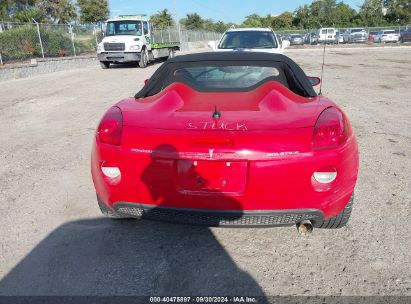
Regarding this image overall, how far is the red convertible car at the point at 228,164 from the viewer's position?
7.31 ft

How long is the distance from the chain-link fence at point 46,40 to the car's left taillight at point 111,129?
16.8 metres

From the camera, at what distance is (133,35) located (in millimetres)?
19094

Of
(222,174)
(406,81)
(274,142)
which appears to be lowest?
(406,81)

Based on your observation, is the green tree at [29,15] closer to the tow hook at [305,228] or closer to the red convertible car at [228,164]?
the red convertible car at [228,164]

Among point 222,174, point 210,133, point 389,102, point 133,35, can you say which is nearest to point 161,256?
point 222,174

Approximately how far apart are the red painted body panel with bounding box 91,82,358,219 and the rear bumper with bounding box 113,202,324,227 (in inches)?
1.4

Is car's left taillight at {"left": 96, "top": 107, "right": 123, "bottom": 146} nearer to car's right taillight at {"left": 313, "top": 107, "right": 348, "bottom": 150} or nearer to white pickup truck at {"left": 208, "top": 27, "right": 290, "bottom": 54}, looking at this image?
car's right taillight at {"left": 313, "top": 107, "right": 348, "bottom": 150}

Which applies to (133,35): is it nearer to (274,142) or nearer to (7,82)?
(7,82)

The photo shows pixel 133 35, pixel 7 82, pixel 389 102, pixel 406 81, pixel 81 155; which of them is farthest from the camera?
pixel 133 35

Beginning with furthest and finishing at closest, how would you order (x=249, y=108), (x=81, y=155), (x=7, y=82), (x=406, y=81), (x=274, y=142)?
(x=7, y=82)
(x=406, y=81)
(x=81, y=155)
(x=249, y=108)
(x=274, y=142)

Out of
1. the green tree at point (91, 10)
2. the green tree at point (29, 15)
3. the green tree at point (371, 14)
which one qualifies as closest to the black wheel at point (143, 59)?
the green tree at point (29, 15)

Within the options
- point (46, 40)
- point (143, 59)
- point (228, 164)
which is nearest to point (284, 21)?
point (143, 59)

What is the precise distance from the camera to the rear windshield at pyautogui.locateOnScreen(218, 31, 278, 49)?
946cm

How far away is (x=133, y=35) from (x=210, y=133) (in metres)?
18.3
